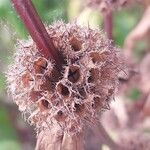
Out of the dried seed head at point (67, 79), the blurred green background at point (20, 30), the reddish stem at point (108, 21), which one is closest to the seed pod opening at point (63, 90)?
the dried seed head at point (67, 79)

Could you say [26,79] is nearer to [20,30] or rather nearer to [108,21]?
[20,30]

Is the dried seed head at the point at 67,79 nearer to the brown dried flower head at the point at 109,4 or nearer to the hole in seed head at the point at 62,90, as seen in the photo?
the hole in seed head at the point at 62,90

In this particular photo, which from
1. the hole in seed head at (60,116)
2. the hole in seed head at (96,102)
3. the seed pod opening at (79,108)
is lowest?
the hole in seed head at (60,116)

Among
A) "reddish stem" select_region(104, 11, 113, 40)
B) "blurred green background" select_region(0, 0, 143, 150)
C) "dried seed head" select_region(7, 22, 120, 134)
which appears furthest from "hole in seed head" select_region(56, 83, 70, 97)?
"reddish stem" select_region(104, 11, 113, 40)

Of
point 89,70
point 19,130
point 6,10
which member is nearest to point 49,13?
point 6,10

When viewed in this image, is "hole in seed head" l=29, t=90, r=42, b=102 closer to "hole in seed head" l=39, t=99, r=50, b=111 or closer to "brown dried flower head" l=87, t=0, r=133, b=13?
"hole in seed head" l=39, t=99, r=50, b=111

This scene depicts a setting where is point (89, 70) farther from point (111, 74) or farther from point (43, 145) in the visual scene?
point (43, 145)
